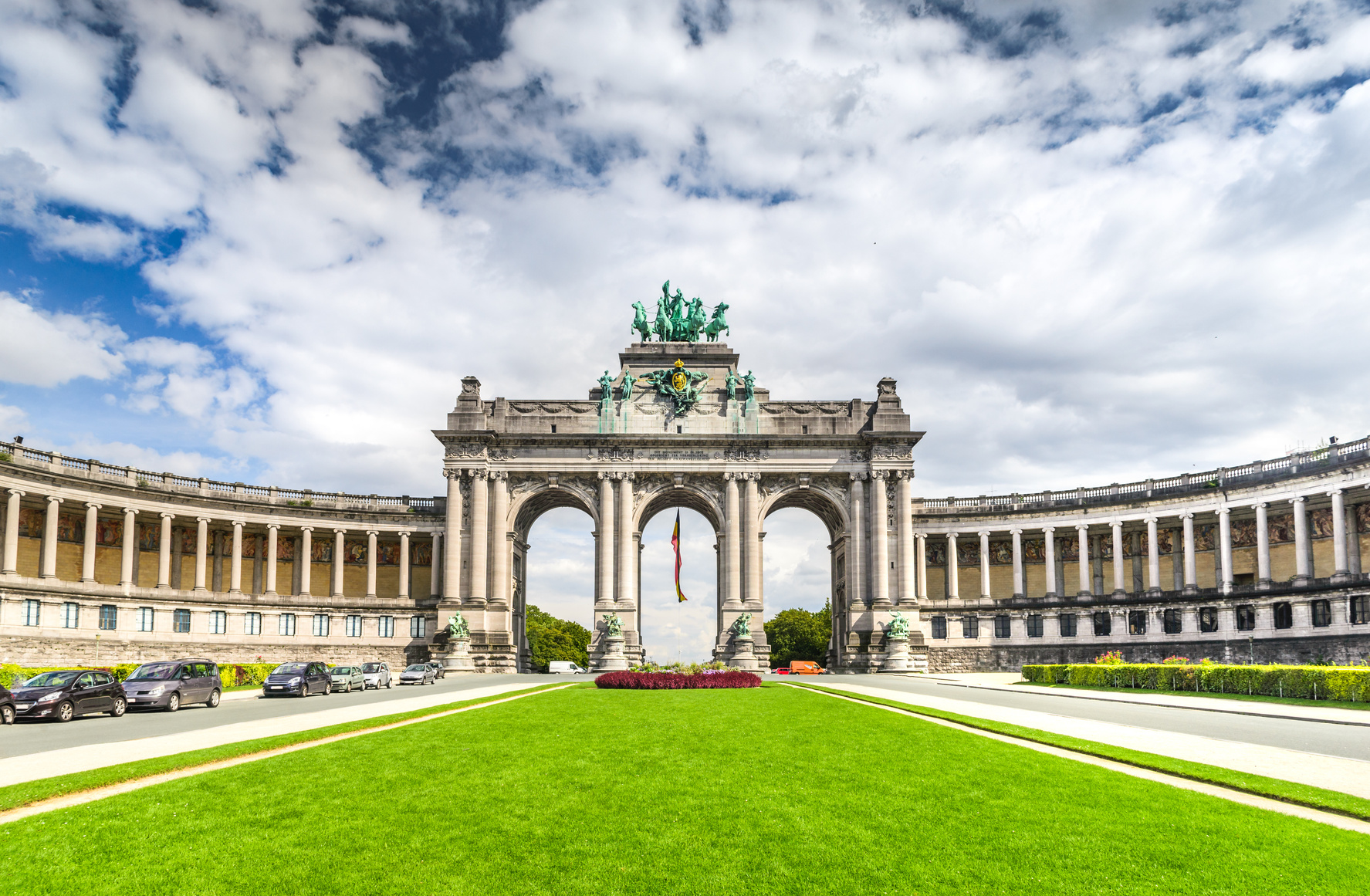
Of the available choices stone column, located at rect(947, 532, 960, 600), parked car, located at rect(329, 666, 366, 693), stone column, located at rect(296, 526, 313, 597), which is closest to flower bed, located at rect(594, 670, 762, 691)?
parked car, located at rect(329, 666, 366, 693)

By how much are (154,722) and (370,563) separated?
53.6 meters

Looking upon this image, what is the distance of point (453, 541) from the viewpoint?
77125 mm

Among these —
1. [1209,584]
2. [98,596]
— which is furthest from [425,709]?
[1209,584]

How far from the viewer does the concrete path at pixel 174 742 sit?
57.5 feet

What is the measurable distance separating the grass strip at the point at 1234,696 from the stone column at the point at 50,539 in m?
62.0

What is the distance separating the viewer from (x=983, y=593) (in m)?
82.6

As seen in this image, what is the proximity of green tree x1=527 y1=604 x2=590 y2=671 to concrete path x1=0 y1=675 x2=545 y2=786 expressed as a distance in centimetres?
9926

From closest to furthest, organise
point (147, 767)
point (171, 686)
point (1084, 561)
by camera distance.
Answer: point (147, 767) → point (171, 686) → point (1084, 561)

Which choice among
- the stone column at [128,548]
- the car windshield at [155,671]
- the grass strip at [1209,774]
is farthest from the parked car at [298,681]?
the stone column at [128,548]

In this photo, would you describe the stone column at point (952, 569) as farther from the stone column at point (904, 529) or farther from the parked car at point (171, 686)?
the parked car at point (171, 686)

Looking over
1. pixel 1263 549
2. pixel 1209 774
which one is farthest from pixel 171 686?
pixel 1263 549

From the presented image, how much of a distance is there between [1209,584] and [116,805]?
8277 cm

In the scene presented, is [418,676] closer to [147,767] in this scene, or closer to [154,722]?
[154,722]

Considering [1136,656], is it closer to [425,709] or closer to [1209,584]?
[1209,584]
